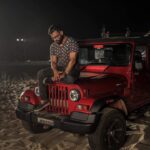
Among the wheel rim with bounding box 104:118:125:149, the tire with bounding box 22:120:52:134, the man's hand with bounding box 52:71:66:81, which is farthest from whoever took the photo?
the tire with bounding box 22:120:52:134

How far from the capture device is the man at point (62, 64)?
5.68 meters

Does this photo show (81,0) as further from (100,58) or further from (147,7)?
(100,58)

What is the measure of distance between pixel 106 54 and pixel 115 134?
5.83 feet

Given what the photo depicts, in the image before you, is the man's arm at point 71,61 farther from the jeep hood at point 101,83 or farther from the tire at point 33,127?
the tire at point 33,127

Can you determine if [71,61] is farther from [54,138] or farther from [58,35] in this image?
[54,138]

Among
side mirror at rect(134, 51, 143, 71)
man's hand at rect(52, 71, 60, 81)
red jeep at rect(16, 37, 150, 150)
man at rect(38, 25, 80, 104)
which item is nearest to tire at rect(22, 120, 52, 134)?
red jeep at rect(16, 37, 150, 150)

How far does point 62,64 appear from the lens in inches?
242

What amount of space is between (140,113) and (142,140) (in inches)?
68.6

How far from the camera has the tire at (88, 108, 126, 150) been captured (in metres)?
5.08

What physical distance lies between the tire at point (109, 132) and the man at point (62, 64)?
2.83 ft

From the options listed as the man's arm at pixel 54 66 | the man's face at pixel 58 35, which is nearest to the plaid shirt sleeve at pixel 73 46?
the man's face at pixel 58 35

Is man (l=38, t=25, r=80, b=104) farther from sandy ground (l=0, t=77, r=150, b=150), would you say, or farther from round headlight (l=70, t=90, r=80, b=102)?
sandy ground (l=0, t=77, r=150, b=150)

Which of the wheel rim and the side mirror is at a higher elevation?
the side mirror

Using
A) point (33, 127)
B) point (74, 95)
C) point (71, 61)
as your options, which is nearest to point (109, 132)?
point (74, 95)
